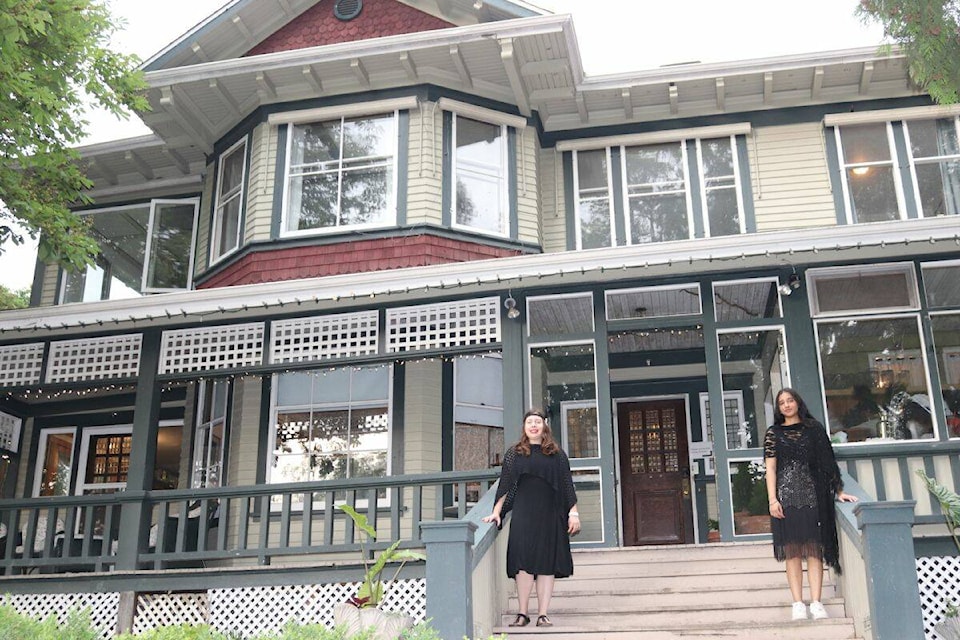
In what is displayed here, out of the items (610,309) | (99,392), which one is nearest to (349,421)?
(610,309)

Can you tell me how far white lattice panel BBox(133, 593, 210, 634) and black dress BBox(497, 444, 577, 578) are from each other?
372 centimetres

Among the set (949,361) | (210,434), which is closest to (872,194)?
(949,361)

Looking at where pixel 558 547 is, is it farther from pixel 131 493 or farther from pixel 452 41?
pixel 452 41

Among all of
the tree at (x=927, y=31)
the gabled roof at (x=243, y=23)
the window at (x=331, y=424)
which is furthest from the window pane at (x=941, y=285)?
the window at (x=331, y=424)

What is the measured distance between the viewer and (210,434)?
12617 millimetres

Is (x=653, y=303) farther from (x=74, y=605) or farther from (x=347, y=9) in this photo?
(x=74, y=605)

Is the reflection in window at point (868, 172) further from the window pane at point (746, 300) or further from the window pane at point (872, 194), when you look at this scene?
the window pane at point (746, 300)

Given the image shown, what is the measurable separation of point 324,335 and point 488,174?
10.3ft

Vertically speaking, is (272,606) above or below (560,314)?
below

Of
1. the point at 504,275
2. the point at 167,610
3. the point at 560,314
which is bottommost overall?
the point at 167,610

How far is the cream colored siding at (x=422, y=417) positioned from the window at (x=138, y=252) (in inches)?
173

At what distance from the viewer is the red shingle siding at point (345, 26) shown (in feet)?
41.3

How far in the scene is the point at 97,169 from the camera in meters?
14.3

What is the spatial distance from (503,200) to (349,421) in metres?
3.32
